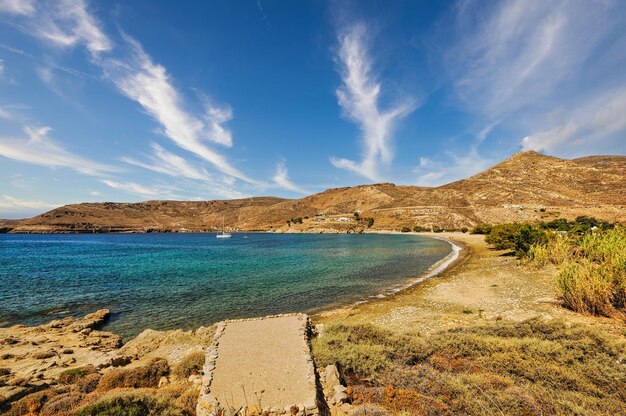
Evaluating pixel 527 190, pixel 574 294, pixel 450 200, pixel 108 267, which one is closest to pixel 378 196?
pixel 450 200

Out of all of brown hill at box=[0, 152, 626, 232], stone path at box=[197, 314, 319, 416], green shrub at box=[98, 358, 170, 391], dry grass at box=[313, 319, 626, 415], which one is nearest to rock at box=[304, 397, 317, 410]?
stone path at box=[197, 314, 319, 416]

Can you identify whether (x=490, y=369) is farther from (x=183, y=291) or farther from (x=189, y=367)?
(x=183, y=291)

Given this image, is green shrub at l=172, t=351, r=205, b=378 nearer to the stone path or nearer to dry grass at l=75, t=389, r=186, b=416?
the stone path

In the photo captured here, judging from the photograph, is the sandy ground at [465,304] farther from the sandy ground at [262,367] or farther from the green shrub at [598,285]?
the sandy ground at [262,367]

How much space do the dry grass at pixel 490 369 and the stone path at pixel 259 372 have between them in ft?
3.66

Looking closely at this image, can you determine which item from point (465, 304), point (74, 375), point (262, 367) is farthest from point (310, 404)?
point (465, 304)

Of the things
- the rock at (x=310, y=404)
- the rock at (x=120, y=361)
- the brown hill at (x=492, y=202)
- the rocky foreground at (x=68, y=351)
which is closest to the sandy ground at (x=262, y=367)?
the rock at (x=310, y=404)

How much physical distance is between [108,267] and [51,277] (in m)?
8.56

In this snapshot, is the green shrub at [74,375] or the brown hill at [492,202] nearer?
the green shrub at [74,375]

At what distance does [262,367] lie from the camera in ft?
30.3

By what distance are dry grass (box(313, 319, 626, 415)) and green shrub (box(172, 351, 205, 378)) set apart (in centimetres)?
443

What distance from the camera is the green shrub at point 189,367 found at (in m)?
9.95

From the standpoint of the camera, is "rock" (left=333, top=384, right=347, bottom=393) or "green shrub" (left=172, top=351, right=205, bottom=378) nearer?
"rock" (left=333, top=384, right=347, bottom=393)

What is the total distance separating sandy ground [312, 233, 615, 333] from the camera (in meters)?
14.2
